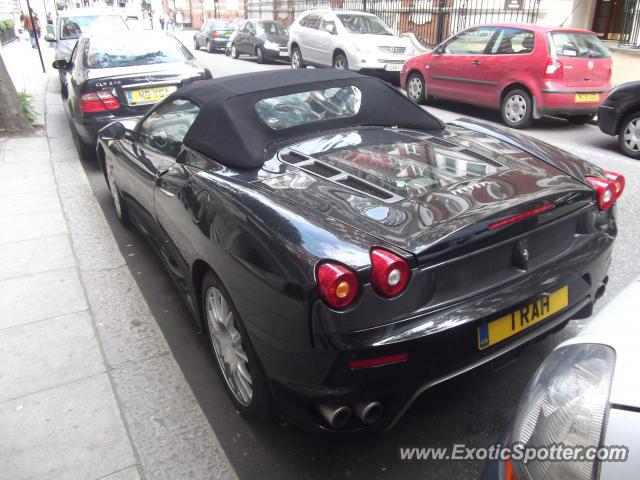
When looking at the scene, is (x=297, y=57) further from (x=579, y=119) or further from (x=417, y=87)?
(x=579, y=119)

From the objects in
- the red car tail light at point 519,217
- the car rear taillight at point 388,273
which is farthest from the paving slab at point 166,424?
the red car tail light at point 519,217

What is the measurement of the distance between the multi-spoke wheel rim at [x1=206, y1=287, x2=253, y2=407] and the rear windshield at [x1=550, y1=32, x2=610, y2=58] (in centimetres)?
778

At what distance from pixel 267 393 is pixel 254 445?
332mm

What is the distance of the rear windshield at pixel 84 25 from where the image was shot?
13594 mm

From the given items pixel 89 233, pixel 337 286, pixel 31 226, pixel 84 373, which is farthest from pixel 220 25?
pixel 337 286

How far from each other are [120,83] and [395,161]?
197 inches

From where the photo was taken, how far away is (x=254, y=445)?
2516 mm

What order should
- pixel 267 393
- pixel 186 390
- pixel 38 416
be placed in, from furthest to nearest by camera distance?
pixel 186 390 < pixel 38 416 < pixel 267 393

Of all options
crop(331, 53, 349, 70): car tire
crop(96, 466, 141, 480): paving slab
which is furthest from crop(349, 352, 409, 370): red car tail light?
crop(331, 53, 349, 70): car tire

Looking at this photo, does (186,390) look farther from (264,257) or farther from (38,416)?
(264,257)

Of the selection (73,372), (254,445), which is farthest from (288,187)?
(73,372)

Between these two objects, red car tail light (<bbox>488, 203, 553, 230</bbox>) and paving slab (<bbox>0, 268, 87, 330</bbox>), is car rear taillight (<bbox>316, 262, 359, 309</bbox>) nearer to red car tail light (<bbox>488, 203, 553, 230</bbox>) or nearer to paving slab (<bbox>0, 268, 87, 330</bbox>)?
red car tail light (<bbox>488, 203, 553, 230</bbox>)

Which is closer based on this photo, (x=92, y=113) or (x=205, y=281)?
(x=205, y=281)

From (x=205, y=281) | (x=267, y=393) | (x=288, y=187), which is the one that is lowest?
(x=267, y=393)
